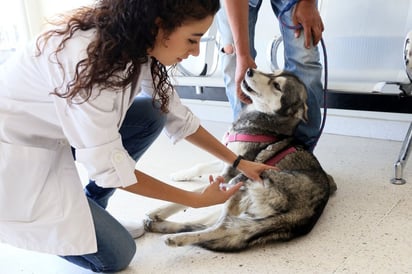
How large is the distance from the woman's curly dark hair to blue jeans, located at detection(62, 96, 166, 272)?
0.33m

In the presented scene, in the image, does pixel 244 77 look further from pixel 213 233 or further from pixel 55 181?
pixel 55 181

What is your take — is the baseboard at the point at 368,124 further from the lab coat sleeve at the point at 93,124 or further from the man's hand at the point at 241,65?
the lab coat sleeve at the point at 93,124

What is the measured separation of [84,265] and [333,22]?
181cm

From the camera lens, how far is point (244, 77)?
1522mm

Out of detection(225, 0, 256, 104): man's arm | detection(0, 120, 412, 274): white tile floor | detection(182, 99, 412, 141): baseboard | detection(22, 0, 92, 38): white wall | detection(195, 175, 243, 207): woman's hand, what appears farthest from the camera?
detection(22, 0, 92, 38): white wall

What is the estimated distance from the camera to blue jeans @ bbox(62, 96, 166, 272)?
100 centimetres

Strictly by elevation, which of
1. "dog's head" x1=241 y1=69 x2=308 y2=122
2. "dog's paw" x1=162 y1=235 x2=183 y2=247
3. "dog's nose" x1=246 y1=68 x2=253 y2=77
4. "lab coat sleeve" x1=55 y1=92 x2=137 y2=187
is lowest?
"dog's paw" x1=162 y1=235 x2=183 y2=247

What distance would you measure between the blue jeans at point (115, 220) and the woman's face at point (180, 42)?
30 cm

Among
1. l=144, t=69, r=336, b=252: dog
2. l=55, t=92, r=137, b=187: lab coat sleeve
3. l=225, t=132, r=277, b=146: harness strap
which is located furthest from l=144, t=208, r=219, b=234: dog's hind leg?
l=55, t=92, r=137, b=187: lab coat sleeve

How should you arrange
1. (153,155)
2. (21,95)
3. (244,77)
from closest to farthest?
(21,95)
(244,77)
(153,155)

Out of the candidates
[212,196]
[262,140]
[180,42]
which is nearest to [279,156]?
[262,140]

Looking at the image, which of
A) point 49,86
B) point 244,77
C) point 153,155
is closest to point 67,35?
point 49,86

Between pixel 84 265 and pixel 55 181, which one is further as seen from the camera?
pixel 84 265

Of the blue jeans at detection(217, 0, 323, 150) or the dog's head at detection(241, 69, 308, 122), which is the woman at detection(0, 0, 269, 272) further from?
the blue jeans at detection(217, 0, 323, 150)
